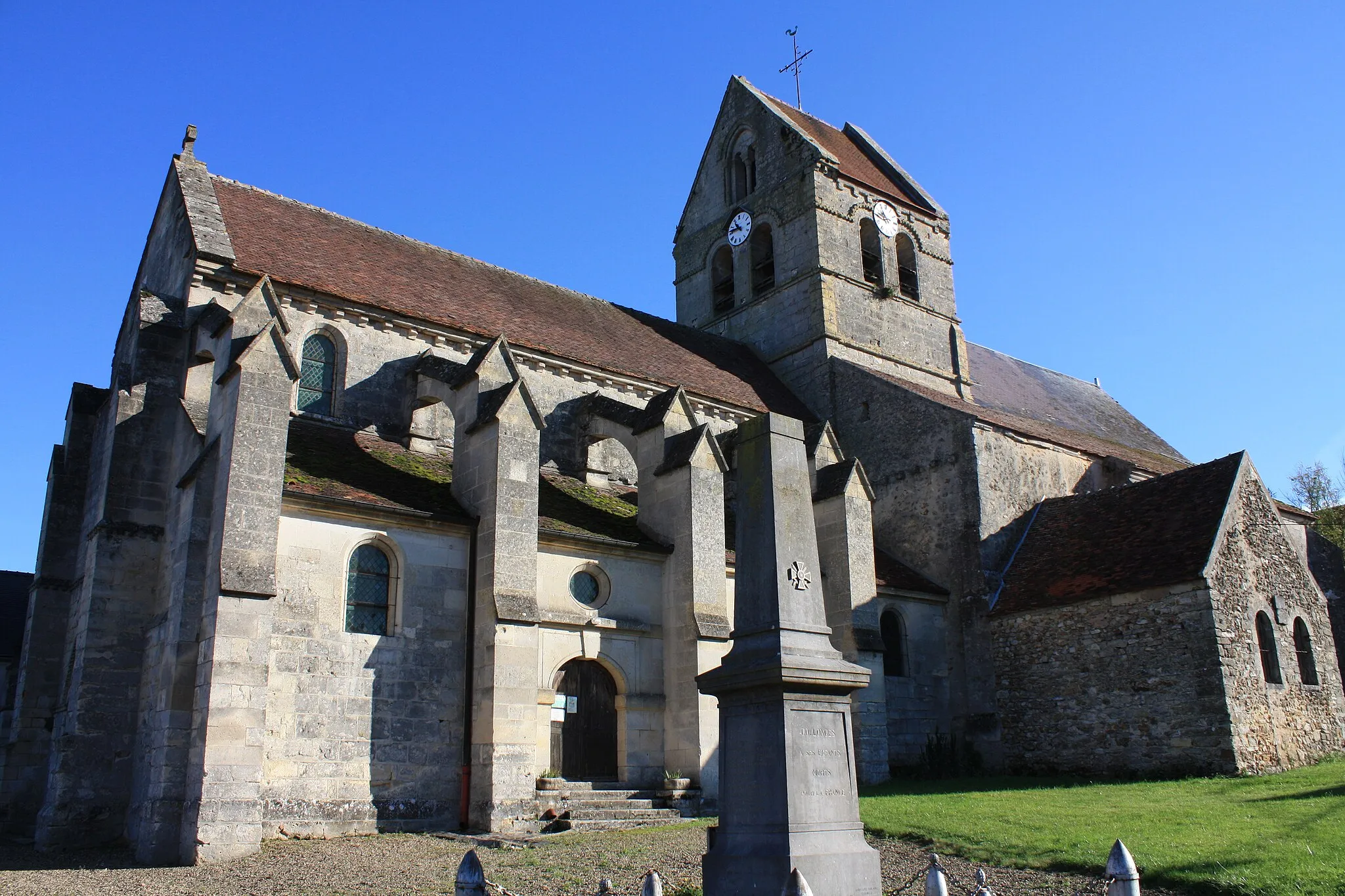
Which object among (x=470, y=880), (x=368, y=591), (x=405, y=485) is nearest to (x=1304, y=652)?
(x=405, y=485)

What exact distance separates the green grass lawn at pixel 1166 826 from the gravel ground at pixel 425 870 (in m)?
0.48

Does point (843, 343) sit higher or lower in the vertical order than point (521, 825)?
higher

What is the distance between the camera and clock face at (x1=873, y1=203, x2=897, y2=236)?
3058 centimetres

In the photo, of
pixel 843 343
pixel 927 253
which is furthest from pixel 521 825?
pixel 927 253

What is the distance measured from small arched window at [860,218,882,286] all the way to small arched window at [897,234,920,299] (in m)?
1.02

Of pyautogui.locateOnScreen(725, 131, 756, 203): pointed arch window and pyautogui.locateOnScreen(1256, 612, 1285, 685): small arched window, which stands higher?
pyautogui.locateOnScreen(725, 131, 756, 203): pointed arch window

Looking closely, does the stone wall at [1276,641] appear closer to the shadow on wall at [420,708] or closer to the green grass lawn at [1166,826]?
the green grass lawn at [1166,826]

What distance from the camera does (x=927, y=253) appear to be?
3173cm

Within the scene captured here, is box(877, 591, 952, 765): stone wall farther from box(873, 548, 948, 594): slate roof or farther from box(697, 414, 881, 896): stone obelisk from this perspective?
box(697, 414, 881, 896): stone obelisk

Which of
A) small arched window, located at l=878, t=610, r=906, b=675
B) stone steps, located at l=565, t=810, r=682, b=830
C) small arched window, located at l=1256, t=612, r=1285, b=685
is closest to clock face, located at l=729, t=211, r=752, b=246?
small arched window, located at l=878, t=610, r=906, b=675

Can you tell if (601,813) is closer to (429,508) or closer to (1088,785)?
(429,508)

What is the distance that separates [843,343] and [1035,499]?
22.2 feet

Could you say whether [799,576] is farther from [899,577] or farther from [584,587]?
[899,577]

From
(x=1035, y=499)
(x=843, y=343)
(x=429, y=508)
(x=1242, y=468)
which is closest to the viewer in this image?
(x=429, y=508)
